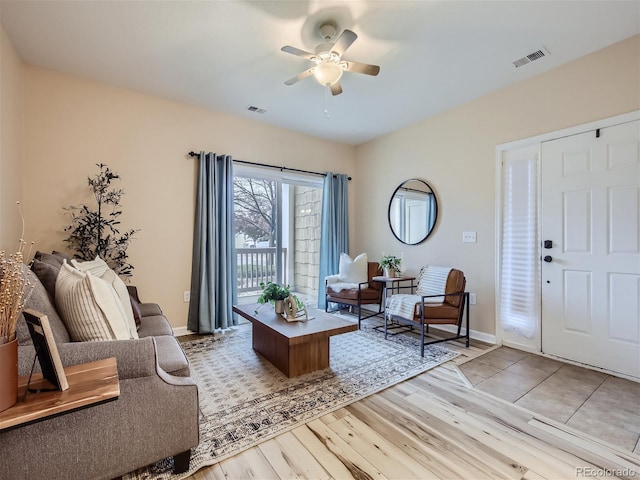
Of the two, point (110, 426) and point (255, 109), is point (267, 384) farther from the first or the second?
point (255, 109)

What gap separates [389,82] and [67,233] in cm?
363

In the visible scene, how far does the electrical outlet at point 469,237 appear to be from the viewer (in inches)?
141

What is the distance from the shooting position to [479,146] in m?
3.54

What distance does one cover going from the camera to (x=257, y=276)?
4.66 meters

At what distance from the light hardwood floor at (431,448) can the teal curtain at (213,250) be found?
2.22 metres

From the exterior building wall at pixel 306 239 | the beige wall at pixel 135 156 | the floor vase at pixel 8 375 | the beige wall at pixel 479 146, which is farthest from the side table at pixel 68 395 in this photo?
the exterior building wall at pixel 306 239

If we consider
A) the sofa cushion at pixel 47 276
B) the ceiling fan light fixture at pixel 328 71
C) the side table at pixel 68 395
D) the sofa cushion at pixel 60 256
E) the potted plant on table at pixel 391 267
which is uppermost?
the ceiling fan light fixture at pixel 328 71

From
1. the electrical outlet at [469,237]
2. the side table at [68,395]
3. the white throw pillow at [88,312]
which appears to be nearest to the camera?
the side table at [68,395]

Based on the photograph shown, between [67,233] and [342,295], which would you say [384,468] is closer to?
[342,295]

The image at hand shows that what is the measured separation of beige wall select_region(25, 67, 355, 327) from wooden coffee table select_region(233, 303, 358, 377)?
1.45 m

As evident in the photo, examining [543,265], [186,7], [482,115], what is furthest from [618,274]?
[186,7]

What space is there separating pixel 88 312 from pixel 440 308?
2.93 meters

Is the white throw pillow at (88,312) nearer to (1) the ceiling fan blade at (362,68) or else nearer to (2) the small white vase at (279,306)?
(2) the small white vase at (279,306)

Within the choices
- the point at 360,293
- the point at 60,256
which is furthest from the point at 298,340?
the point at 60,256
